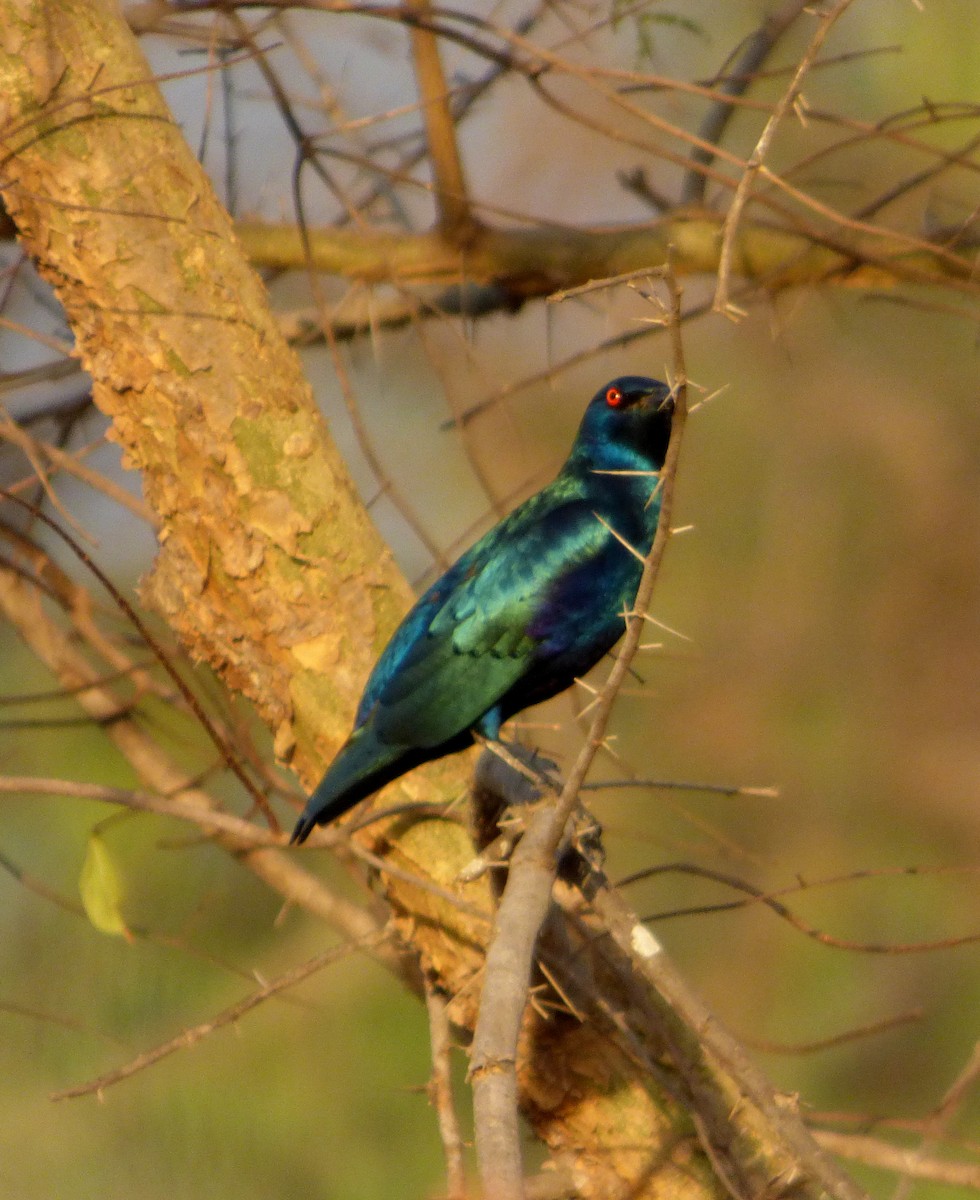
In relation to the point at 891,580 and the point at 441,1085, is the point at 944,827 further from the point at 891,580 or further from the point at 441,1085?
the point at 441,1085

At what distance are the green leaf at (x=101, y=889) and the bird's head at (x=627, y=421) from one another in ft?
4.94

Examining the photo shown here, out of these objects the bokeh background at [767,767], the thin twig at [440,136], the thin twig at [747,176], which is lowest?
the bokeh background at [767,767]

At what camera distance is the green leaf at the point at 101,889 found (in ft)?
9.98

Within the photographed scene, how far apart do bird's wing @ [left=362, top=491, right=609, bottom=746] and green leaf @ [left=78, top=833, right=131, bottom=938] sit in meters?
0.70

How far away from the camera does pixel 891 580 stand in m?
8.03

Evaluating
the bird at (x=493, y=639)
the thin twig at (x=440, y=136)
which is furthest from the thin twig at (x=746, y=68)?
the bird at (x=493, y=639)

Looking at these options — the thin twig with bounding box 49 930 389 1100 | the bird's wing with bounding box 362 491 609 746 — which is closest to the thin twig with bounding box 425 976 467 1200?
the thin twig with bounding box 49 930 389 1100

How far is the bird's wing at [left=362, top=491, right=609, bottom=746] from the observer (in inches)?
113

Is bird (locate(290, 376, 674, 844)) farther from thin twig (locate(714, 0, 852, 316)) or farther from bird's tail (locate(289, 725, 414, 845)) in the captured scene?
thin twig (locate(714, 0, 852, 316))

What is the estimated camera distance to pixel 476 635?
297cm

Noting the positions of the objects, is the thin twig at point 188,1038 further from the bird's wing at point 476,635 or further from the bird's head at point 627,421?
the bird's head at point 627,421

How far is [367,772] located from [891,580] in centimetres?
589

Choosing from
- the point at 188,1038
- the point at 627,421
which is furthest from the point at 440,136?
the point at 188,1038

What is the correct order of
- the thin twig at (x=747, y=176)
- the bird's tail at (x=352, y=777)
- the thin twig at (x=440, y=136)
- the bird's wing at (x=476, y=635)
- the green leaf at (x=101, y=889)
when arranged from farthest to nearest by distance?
the thin twig at (x=440, y=136) → the green leaf at (x=101, y=889) → the bird's wing at (x=476, y=635) → the bird's tail at (x=352, y=777) → the thin twig at (x=747, y=176)
